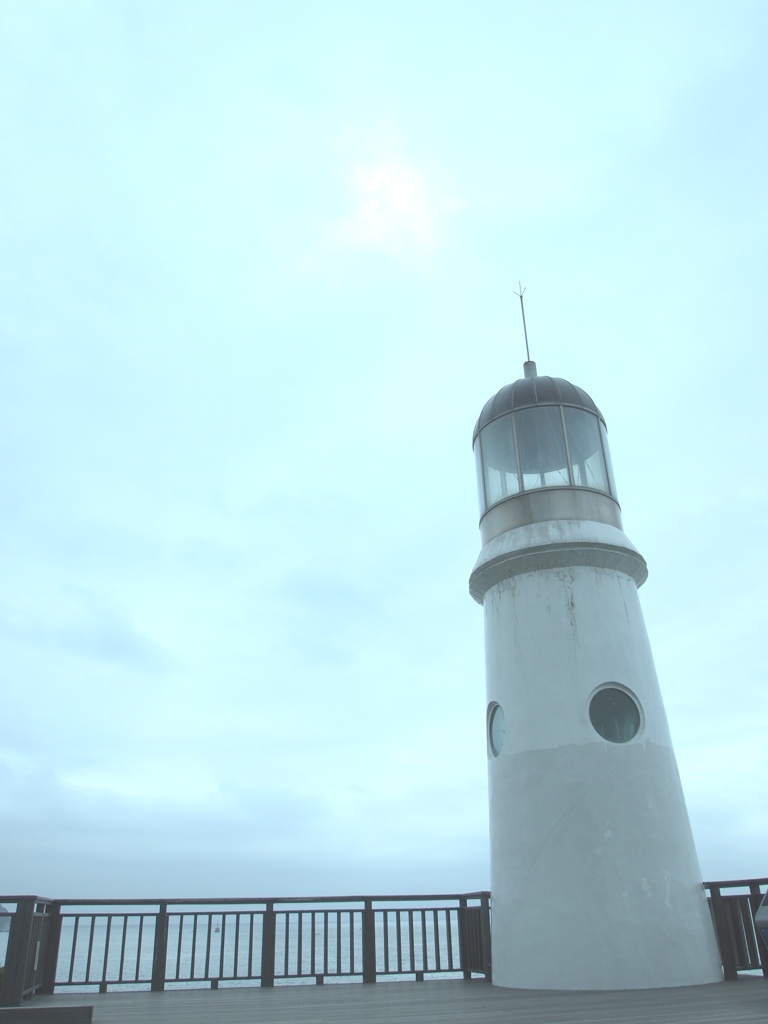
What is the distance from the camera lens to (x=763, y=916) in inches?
254

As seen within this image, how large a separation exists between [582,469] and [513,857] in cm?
440

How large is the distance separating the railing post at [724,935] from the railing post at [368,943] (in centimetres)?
373

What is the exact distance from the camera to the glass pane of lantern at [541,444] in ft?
30.2

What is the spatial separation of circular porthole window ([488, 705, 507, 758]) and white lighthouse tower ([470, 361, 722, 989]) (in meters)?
0.02

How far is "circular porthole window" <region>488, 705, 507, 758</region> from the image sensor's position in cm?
838

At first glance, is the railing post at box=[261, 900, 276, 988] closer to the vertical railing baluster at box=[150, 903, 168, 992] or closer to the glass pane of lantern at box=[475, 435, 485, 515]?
the vertical railing baluster at box=[150, 903, 168, 992]

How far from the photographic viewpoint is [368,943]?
903 cm

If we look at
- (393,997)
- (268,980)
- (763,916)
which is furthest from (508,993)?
(268,980)

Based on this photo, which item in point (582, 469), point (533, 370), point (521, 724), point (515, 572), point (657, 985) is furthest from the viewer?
point (533, 370)

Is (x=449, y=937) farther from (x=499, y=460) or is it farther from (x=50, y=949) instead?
(x=499, y=460)

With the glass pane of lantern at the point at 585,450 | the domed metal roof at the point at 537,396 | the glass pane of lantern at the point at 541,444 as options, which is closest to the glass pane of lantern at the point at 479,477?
the domed metal roof at the point at 537,396

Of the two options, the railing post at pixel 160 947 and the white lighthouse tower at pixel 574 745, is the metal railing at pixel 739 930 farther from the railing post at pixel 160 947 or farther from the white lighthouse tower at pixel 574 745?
the railing post at pixel 160 947

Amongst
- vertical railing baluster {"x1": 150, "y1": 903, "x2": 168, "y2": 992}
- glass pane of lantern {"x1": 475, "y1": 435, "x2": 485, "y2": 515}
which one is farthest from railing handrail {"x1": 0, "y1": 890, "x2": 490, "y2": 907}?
glass pane of lantern {"x1": 475, "y1": 435, "x2": 485, "y2": 515}

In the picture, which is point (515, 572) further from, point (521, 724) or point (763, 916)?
point (763, 916)
